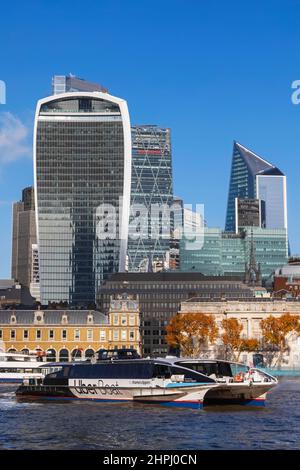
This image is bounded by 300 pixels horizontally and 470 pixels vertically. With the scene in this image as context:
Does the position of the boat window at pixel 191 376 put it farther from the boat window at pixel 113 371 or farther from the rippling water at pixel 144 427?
the boat window at pixel 113 371

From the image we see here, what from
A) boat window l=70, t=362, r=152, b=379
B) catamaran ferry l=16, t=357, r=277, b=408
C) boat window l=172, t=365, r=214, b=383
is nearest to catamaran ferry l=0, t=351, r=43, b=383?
catamaran ferry l=16, t=357, r=277, b=408

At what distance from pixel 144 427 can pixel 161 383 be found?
80.4 ft

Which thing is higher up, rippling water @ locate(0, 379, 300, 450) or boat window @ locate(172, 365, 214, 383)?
boat window @ locate(172, 365, 214, 383)

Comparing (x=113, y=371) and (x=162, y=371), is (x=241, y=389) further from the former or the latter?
(x=113, y=371)

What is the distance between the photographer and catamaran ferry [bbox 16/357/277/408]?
3866 inches

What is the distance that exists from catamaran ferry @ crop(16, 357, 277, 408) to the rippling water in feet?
7.91

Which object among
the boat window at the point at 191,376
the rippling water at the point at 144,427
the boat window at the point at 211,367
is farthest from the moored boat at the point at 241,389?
the rippling water at the point at 144,427

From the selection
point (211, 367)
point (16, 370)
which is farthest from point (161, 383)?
point (16, 370)

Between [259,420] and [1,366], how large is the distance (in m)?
80.5

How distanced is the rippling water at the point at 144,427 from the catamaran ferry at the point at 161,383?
241 cm

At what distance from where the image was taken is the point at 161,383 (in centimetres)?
9981

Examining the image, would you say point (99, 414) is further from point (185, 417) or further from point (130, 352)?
point (130, 352)

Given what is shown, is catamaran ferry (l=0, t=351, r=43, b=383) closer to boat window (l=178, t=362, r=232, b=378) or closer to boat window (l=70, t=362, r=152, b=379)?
boat window (l=70, t=362, r=152, b=379)

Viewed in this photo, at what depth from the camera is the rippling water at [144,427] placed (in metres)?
65.5
